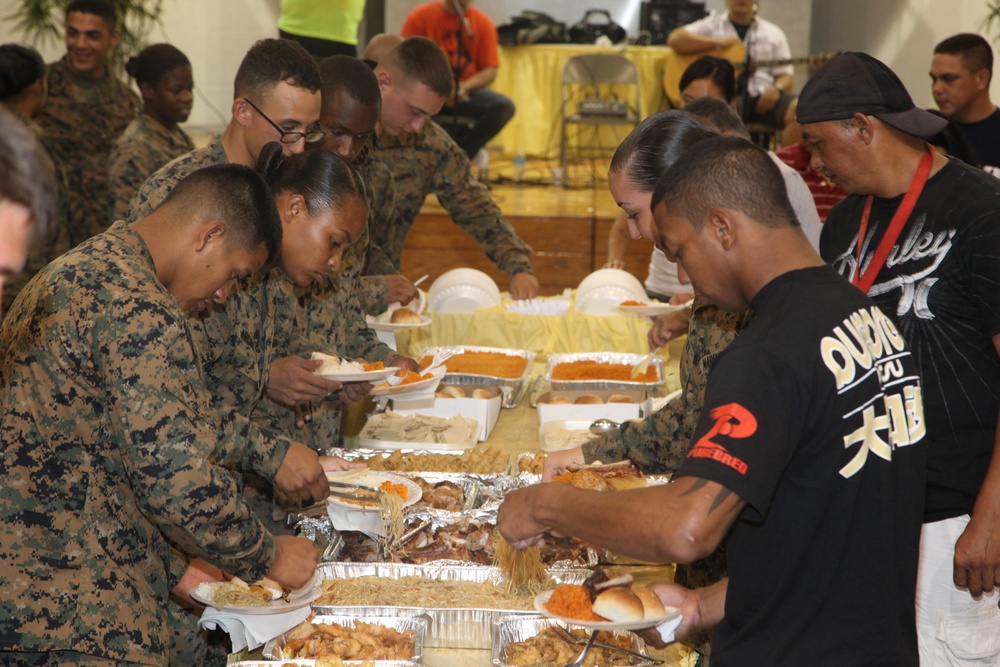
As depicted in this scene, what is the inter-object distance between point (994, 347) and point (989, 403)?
0.11m

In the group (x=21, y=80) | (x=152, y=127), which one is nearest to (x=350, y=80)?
(x=152, y=127)

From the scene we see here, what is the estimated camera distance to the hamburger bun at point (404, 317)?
3.62 m

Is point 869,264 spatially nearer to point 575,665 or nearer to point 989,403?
point 989,403

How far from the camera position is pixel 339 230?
7.48 feet

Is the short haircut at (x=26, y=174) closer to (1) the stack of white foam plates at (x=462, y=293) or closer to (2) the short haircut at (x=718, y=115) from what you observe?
(2) the short haircut at (x=718, y=115)

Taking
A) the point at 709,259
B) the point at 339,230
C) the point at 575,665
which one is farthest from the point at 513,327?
the point at 709,259

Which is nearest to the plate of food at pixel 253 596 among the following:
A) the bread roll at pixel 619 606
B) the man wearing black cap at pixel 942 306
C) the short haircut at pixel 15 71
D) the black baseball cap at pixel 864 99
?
the bread roll at pixel 619 606

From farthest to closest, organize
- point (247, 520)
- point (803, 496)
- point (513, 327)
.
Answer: point (513, 327) → point (247, 520) → point (803, 496)

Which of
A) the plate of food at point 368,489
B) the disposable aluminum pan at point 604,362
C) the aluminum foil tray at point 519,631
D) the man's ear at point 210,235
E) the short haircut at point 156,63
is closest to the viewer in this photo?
the man's ear at point 210,235

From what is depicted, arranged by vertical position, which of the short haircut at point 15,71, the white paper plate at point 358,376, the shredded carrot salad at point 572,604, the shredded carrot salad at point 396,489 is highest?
the short haircut at point 15,71

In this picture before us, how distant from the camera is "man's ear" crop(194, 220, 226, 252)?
1647 mm

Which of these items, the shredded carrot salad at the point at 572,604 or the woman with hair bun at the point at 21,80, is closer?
the shredded carrot salad at the point at 572,604

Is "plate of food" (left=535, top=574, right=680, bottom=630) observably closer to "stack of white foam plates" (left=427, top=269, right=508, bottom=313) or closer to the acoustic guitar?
"stack of white foam plates" (left=427, top=269, right=508, bottom=313)

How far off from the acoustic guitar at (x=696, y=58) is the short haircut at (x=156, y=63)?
135 inches
